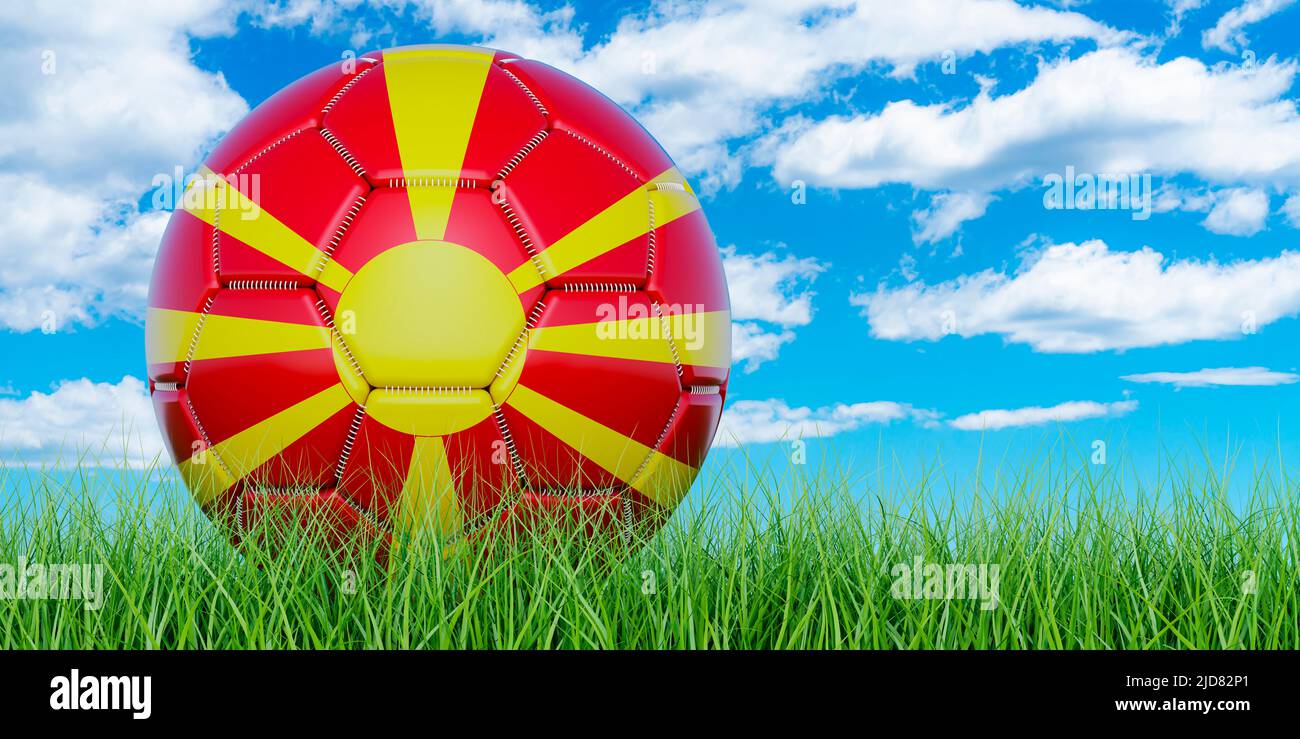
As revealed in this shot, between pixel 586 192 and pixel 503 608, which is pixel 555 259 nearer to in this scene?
pixel 586 192

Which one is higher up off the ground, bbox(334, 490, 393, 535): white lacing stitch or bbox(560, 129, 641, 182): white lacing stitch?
bbox(560, 129, 641, 182): white lacing stitch

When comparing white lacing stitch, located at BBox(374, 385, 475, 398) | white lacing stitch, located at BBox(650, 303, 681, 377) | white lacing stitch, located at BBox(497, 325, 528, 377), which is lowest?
white lacing stitch, located at BBox(374, 385, 475, 398)

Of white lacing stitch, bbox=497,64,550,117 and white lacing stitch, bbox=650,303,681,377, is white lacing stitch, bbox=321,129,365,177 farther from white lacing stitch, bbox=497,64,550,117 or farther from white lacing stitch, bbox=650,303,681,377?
white lacing stitch, bbox=650,303,681,377

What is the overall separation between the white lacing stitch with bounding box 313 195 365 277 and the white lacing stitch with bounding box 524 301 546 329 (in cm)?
68

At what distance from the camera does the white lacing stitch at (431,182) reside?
11.6 feet

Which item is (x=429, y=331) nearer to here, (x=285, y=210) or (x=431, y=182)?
(x=431, y=182)

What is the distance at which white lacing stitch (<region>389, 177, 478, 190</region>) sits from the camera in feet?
11.6

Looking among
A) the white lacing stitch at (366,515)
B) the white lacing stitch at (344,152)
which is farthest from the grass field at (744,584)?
the white lacing stitch at (344,152)

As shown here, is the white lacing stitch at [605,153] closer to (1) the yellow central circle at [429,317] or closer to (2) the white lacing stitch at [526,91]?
(2) the white lacing stitch at [526,91]

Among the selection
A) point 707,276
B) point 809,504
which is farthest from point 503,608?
point 707,276

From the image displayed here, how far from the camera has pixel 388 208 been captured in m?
3.51

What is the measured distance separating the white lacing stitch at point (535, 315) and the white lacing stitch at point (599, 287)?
99mm

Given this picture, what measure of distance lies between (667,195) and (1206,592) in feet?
7.44

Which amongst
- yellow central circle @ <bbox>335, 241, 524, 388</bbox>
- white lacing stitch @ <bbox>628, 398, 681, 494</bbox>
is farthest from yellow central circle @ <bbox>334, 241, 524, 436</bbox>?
white lacing stitch @ <bbox>628, 398, 681, 494</bbox>
